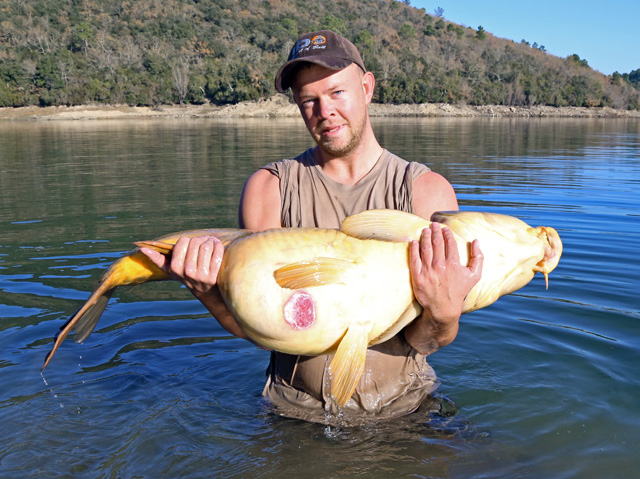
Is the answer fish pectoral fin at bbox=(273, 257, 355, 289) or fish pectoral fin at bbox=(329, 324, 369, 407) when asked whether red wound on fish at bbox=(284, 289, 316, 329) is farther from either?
fish pectoral fin at bbox=(329, 324, 369, 407)

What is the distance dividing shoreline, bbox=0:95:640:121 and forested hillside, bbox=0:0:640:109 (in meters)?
2.05

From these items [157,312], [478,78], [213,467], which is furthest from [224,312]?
[478,78]

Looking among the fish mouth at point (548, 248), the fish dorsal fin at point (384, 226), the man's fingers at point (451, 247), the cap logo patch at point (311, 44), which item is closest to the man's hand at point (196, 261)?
the fish dorsal fin at point (384, 226)

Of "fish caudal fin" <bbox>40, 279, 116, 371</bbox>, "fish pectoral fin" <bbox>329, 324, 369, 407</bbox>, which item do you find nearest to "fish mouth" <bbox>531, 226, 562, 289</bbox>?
"fish pectoral fin" <bbox>329, 324, 369, 407</bbox>

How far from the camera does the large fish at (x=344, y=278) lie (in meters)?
2.65

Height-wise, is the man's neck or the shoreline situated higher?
the shoreline

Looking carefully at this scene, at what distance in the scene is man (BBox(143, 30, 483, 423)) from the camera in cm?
333

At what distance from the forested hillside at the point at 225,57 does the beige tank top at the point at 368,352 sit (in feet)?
223

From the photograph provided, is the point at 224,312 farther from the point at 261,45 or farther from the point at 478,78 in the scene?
the point at 261,45

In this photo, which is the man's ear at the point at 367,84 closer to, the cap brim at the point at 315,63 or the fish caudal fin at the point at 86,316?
the cap brim at the point at 315,63

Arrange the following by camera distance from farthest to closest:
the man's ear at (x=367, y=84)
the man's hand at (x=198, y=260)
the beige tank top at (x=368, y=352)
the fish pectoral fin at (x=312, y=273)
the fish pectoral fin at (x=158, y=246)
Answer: the man's ear at (x=367, y=84)
the beige tank top at (x=368, y=352)
the fish pectoral fin at (x=158, y=246)
the man's hand at (x=198, y=260)
the fish pectoral fin at (x=312, y=273)

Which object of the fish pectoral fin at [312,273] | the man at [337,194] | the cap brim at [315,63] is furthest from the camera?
the man at [337,194]

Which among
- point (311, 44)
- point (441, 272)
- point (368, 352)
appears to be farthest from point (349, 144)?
point (368, 352)

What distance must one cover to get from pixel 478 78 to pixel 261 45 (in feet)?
130
